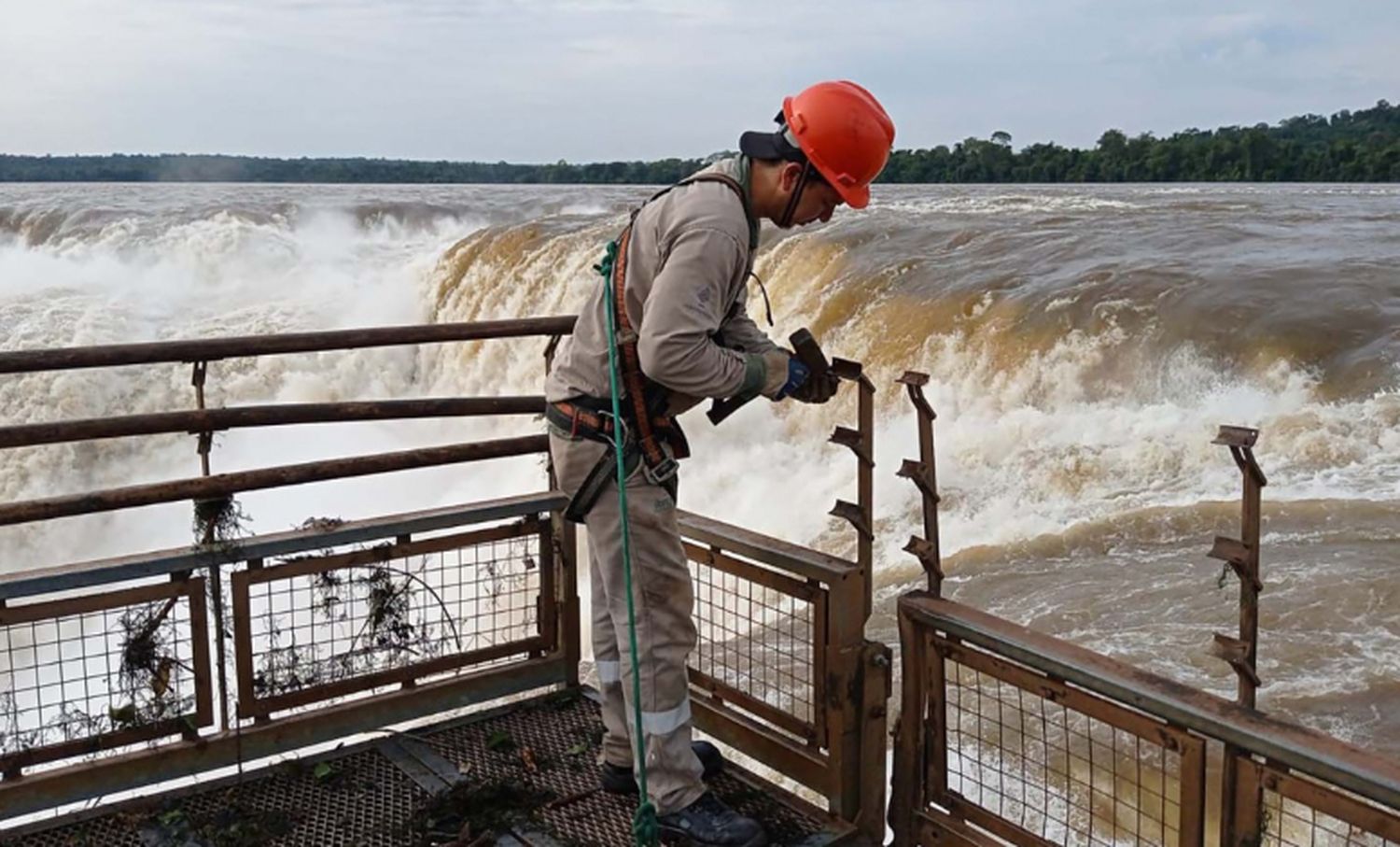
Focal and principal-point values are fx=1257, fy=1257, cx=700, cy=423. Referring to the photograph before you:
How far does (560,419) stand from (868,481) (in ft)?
2.48

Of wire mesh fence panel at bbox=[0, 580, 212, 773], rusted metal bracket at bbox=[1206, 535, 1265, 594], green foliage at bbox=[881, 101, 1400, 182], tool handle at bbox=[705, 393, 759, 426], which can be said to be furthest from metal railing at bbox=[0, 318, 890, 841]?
green foliage at bbox=[881, 101, 1400, 182]

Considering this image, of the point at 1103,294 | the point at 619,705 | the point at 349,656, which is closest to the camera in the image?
the point at 619,705

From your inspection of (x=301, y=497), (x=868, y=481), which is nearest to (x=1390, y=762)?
(x=868, y=481)

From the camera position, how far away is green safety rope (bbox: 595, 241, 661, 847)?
2842mm

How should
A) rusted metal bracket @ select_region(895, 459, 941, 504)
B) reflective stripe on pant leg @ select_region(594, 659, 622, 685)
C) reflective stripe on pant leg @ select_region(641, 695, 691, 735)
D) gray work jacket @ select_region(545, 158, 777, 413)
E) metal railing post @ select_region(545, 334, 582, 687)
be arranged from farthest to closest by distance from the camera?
metal railing post @ select_region(545, 334, 582, 687) < reflective stripe on pant leg @ select_region(594, 659, 622, 685) < reflective stripe on pant leg @ select_region(641, 695, 691, 735) < rusted metal bracket @ select_region(895, 459, 941, 504) < gray work jacket @ select_region(545, 158, 777, 413)

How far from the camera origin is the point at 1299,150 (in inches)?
1469

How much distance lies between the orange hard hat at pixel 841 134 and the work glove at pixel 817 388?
39 centimetres

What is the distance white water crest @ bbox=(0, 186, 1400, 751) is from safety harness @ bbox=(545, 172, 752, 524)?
2.26 meters

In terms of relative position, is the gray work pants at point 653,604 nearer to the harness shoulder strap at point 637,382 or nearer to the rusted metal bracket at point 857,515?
the harness shoulder strap at point 637,382

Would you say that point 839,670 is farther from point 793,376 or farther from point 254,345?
point 254,345

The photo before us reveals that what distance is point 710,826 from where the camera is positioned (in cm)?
299

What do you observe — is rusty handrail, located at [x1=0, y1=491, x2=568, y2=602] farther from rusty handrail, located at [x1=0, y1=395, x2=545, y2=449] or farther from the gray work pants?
the gray work pants

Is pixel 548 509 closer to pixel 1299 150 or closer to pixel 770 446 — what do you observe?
pixel 770 446

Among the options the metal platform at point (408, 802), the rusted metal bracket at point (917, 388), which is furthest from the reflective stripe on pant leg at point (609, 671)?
the rusted metal bracket at point (917, 388)
